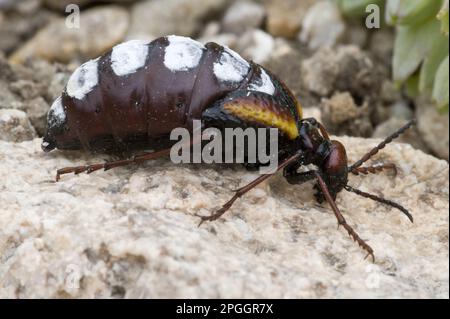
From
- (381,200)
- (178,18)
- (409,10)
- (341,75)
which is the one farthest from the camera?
(178,18)

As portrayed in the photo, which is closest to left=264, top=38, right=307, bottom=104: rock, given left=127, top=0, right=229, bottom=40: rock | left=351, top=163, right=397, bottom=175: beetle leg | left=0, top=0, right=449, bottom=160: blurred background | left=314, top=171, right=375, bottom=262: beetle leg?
left=0, top=0, right=449, bottom=160: blurred background

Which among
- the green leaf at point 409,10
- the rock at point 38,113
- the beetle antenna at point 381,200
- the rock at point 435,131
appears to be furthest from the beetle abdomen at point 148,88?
the rock at point 435,131

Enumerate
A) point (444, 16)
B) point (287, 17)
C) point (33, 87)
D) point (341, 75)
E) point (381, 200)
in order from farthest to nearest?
point (287, 17)
point (341, 75)
point (33, 87)
point (444, 16)
point (381, 200)

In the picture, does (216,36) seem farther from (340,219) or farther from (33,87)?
(340,219)

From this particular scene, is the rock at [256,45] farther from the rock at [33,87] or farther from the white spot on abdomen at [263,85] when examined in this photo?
the white spot on abdomen at [263,85]

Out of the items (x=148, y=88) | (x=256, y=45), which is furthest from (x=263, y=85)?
(x=256, y=45)

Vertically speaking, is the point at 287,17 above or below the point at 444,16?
below

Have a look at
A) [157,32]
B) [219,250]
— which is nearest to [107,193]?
[219,250]

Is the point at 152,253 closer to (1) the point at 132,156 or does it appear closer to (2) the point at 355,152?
(1) the point at 132,156
